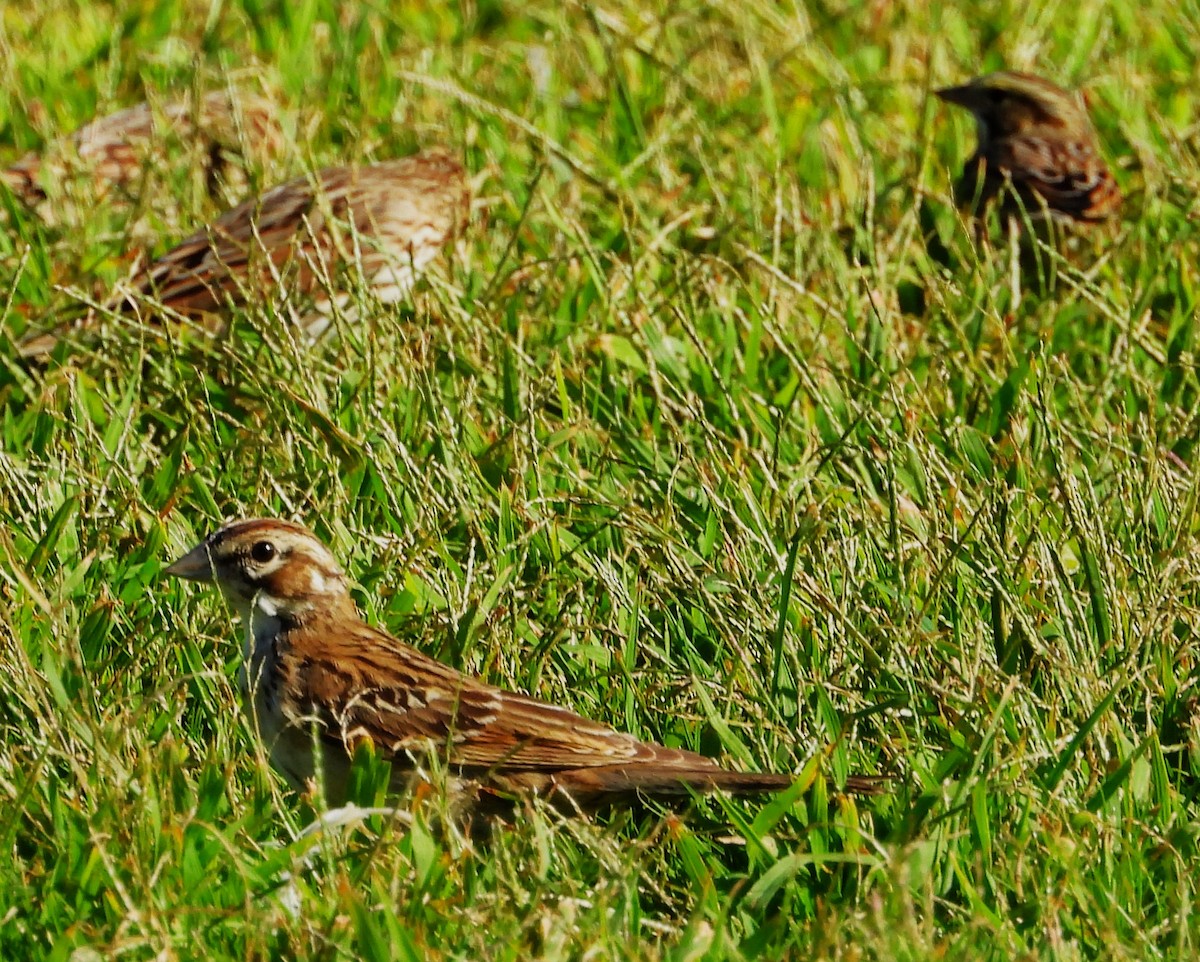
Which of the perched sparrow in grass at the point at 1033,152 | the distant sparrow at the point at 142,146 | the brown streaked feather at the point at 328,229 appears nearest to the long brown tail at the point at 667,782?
the brown streaked feather at the point at 328,229

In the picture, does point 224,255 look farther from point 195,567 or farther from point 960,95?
point 960,95

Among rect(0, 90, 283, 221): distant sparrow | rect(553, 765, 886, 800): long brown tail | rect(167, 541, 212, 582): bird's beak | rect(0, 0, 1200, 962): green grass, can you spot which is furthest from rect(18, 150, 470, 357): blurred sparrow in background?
rect(553, 765, 886, 800): long brown tail

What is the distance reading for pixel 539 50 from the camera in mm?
9289

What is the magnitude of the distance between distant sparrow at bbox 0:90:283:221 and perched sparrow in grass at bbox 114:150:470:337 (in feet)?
1.06

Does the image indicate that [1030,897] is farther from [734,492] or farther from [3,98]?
[3,98]

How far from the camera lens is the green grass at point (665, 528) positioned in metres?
3.77

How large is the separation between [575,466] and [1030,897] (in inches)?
91.8

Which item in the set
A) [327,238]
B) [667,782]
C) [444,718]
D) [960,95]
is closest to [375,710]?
[444,718]

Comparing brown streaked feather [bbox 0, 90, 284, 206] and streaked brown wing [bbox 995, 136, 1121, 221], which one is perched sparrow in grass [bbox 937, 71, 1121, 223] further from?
brown streaked feather [bbox 0, 90, 284, 206]

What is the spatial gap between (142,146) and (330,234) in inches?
66.2

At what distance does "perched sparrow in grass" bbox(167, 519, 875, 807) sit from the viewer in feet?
13.9

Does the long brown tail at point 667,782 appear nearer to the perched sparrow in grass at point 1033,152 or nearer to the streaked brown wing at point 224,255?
the streaked brown wing at point 224,255

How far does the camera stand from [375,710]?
444cm

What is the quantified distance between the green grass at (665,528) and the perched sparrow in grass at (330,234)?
7.6 inches
